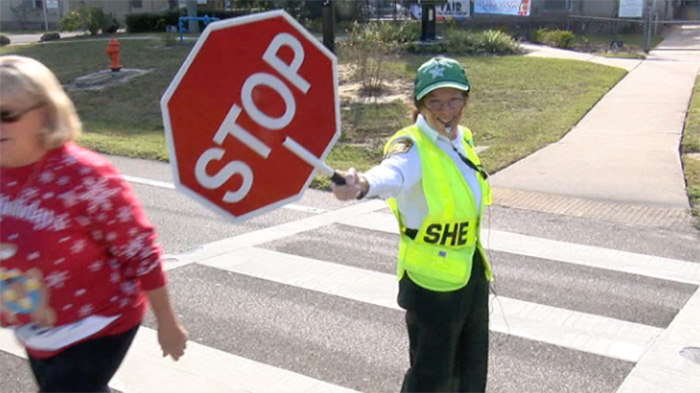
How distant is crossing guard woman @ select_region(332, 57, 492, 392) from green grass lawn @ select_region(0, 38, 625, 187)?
20.8ft

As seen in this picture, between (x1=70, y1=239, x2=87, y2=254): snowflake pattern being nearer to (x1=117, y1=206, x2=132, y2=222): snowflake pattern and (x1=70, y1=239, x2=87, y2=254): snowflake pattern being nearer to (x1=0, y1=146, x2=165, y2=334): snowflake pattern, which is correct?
(x1=0, y1=146, x2=165, y2=334): snowflake pattern

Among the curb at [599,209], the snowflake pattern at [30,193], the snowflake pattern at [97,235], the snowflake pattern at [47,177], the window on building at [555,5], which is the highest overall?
the snowflake pattern at [47,177]

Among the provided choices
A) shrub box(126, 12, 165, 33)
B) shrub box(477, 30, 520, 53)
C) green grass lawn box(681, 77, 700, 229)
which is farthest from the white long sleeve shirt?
shrub box(126, 12, 165, 33)

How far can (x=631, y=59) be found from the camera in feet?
72.5

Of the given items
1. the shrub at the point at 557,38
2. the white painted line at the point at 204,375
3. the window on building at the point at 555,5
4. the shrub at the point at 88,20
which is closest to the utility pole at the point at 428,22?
the shrub at the point at 557,38

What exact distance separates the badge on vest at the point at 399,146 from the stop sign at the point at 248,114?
40cm

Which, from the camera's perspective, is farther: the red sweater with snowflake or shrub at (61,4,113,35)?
shrub at (61,4,113,35)

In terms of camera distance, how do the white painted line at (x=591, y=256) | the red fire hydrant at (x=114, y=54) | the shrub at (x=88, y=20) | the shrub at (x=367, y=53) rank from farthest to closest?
the shrub at (x=88, y=20), the red fire hydrant at (x=114, y=54), the shrub at (x=367, y=53), the white painted line at (x=591, y=256)

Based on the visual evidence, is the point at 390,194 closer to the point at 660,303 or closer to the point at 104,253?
the point at 104,253

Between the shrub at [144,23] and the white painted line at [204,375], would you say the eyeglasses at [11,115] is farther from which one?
the shrub at [144,23]

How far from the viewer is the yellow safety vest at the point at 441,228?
10.0 feet

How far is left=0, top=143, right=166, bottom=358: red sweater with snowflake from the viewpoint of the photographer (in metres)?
2.47

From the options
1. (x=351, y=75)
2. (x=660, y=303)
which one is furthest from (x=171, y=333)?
(x=351, y=75)

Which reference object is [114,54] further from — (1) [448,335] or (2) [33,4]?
(2) [33,4]
